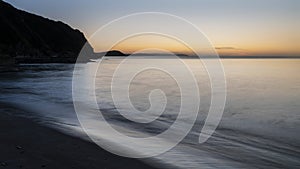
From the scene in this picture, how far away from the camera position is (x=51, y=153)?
6.97 metres

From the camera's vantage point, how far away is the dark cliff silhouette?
99.4 metres

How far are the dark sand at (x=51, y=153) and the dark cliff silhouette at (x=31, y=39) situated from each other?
50.5m

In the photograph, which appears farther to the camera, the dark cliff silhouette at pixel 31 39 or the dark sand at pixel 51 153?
the dark cliff silhouette at pixel 31 39

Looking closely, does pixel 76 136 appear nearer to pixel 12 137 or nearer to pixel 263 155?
pixel 12 137

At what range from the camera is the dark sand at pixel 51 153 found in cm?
615

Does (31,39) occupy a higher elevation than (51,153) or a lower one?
lower

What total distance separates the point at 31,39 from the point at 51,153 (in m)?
123

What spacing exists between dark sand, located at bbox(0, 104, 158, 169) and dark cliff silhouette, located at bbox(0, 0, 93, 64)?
50.5 metres

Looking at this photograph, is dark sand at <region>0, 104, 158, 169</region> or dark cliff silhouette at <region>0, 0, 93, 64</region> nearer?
dark sand at <region>0, 104, 158, 169</region>

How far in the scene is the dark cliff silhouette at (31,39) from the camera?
9938cm

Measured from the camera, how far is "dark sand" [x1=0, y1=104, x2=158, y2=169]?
6148 millimetres

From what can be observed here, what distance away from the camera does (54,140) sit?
8.32 meters

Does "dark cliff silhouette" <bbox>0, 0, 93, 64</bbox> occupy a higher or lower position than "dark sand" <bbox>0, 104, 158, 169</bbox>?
lower

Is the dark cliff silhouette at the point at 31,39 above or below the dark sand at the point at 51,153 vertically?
below
